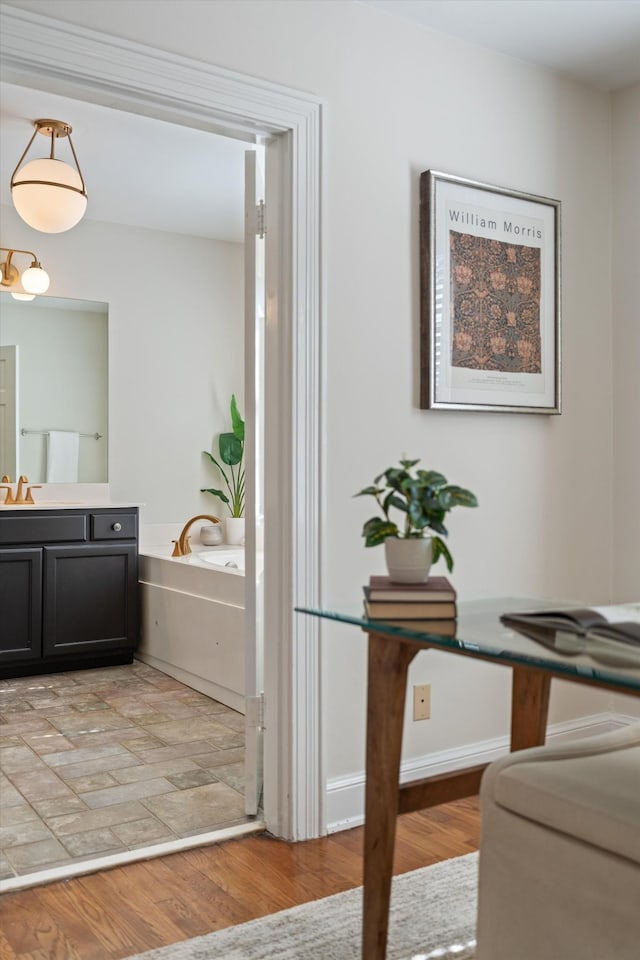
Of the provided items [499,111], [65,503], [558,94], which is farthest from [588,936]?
[65,503]

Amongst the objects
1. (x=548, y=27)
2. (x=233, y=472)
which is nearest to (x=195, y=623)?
(x=233, y=472)

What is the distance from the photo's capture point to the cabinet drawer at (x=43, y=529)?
441cm

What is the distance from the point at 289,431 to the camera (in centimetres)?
248

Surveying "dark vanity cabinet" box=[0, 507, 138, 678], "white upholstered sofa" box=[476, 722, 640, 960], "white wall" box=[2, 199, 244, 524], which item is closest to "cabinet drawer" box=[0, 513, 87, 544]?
"dark vanity cabinet" box=[0, 507, 138, 678]

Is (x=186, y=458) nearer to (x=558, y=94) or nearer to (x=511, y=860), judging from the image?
(x=558, y=94)

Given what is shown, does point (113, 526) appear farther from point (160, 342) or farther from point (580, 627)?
point (580, 627)

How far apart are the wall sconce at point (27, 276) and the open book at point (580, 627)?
3.92 metres

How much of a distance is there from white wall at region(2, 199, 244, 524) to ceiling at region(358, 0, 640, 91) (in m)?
2.90

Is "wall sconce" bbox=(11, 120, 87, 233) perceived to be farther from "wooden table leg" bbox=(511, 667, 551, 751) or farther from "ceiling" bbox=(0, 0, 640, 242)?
"wooden table leg" bbox=(511, 667, 551, 751)

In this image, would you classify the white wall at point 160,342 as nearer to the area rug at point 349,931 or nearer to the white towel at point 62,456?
the white towel at point 62,456

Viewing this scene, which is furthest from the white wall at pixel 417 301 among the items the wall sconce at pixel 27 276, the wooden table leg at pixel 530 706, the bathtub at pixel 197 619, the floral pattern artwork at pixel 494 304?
the wall sconce at pixel 27 276

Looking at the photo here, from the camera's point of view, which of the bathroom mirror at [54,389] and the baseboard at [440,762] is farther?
the bathroom mirror at [54,389]

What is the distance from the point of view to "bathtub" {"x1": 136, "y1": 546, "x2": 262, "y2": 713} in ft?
12.9

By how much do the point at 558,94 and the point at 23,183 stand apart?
7.03ft
